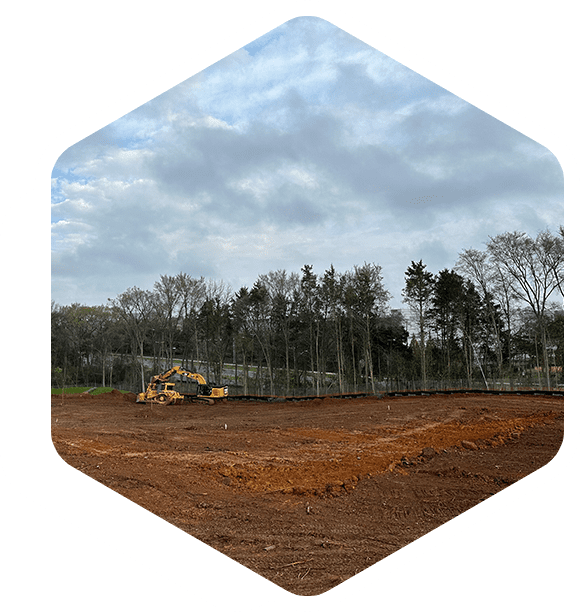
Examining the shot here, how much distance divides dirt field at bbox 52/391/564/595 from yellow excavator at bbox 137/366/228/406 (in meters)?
0.30

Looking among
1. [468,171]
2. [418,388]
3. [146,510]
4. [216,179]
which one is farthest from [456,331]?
[146,510]

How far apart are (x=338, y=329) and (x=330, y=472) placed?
1030mm

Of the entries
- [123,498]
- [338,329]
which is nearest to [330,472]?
[338,329]

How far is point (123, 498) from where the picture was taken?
4.19 meters

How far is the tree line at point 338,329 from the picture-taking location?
3.62m

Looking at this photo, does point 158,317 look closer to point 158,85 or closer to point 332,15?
point 158,85

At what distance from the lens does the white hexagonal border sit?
335 cm

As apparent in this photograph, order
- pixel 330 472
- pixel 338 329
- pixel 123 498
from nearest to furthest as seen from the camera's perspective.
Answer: pixel 330 472 → pixel 123 498 → pixel 338 329

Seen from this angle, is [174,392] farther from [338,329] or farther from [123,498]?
[338,329]

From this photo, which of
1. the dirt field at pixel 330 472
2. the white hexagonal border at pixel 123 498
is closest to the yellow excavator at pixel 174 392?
the dirt field at pixel 330 472

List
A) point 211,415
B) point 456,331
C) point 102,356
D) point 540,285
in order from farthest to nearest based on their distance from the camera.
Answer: point 102,356 → point 211,415 → point 456,331 → point 540,285

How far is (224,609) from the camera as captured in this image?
11.3 ft

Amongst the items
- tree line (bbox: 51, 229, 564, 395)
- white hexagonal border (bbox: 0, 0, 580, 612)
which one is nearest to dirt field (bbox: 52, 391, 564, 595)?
white hexagonal border (bbox: 0, 0, 580, 612)

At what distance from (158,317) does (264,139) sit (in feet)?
6.20
